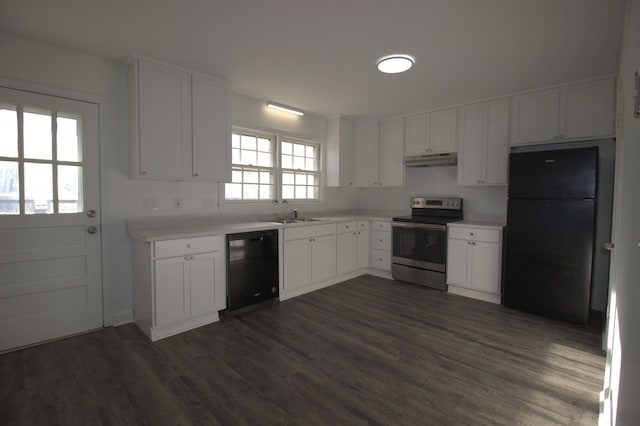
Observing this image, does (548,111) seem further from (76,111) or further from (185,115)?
(76,111)

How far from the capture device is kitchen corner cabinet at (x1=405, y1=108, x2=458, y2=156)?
418 centimetres

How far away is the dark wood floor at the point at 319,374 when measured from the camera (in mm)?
1793

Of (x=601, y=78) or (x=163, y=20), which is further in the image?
(x=601, y=78)

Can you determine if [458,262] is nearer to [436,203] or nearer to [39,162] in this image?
[436,203]

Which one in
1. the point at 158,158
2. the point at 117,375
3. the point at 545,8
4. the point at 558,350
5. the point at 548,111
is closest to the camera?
the point at 545,8

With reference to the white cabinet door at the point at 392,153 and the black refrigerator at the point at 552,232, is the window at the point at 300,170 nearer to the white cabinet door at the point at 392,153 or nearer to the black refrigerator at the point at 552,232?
the white cabinet door at the point at 392,153

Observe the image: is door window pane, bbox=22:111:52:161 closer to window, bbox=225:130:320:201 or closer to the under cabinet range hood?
window, bbox=225:130:320:201

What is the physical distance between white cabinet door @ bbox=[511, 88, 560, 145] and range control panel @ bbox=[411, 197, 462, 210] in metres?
1.07

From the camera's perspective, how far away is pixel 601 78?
3104 millimetres

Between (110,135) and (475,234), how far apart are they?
159 inches

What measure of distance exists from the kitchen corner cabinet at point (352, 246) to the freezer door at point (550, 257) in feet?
6.30

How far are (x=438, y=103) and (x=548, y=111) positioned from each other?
1211mm

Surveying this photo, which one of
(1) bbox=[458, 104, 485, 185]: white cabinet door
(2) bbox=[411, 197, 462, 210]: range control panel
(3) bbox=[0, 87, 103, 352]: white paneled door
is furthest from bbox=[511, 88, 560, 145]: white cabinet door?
(3) bbox=[0, 87, 103, 352]: white paneled door

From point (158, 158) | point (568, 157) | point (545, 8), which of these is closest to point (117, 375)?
point (158, 158)
